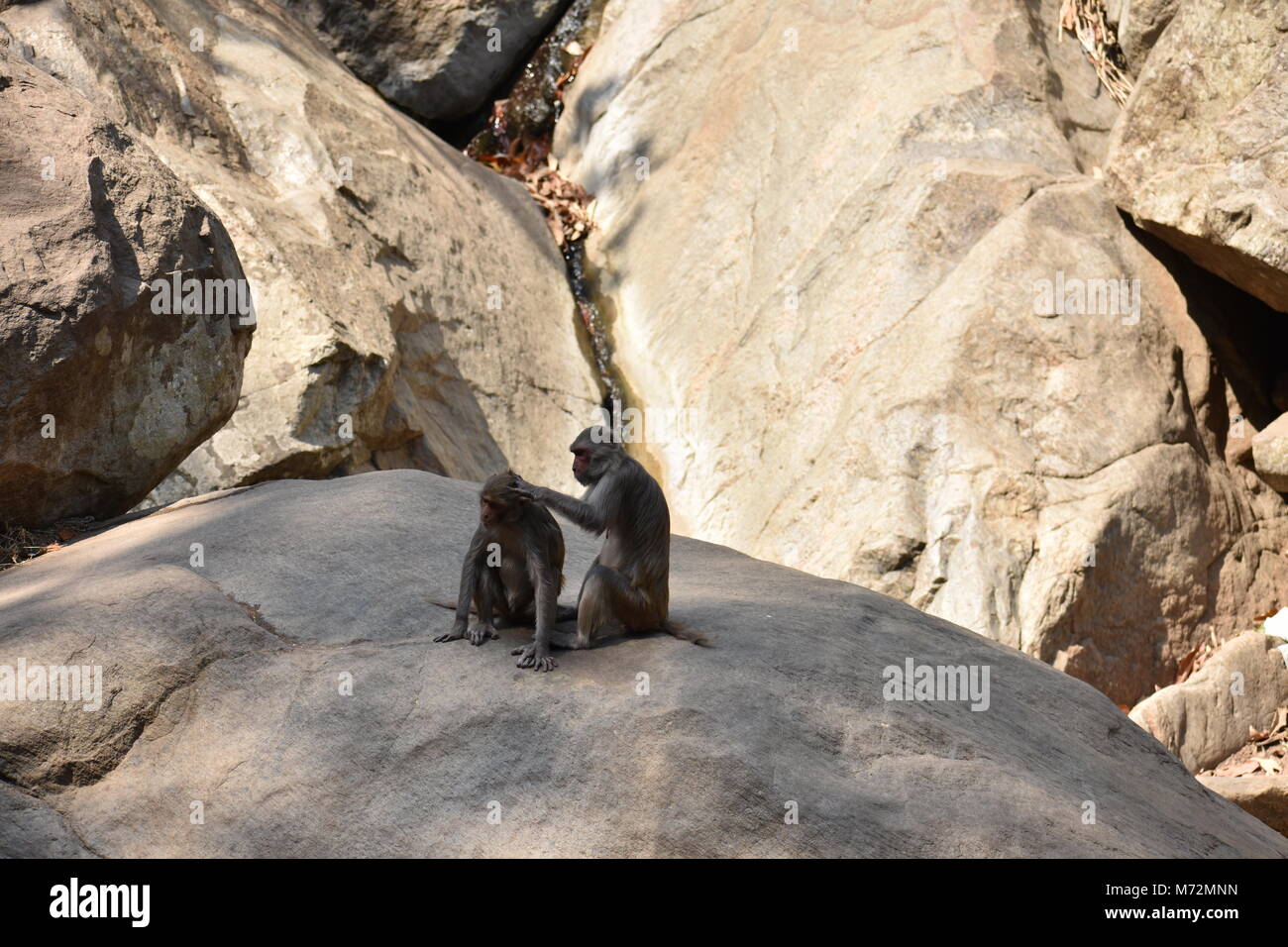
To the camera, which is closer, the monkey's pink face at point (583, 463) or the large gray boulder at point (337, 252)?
the monkey's pink face at point (583, 463)

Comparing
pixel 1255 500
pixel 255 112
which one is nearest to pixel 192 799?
pixel 255 112

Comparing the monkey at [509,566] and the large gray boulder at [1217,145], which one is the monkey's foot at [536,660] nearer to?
the monkey at [509,566]

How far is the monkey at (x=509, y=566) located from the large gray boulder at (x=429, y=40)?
39.8 feet

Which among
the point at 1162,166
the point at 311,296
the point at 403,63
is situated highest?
the point at 403,63

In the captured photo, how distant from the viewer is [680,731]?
17.3 feet

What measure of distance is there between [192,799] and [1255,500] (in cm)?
964

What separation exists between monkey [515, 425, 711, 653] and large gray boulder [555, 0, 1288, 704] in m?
4.19

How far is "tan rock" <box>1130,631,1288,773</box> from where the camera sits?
9820 millimetres

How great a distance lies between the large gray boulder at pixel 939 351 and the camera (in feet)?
33.0

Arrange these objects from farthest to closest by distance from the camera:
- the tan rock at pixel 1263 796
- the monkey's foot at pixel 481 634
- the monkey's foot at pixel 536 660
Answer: the tan rock at pixel 1263 796 → the monkey's foot at pixel 481 634 → the monkey's foot at pixel 536 660

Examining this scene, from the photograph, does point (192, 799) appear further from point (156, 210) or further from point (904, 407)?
point (904, 407)

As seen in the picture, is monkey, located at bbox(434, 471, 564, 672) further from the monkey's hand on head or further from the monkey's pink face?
the monkey's pink face

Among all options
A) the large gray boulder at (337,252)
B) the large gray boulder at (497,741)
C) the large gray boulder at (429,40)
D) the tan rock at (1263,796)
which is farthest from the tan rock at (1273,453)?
the large gray boulder at (429,40)

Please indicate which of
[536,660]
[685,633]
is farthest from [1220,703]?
[536,660]
